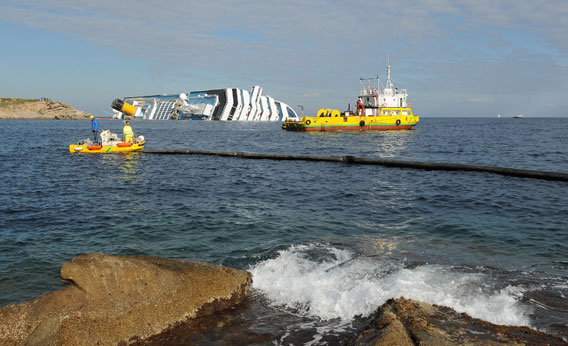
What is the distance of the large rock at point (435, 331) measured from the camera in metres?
4.19

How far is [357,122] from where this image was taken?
53312 mm

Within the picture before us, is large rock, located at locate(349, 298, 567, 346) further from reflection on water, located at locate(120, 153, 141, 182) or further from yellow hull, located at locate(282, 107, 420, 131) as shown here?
yellow hull, located at locate(282, 107, 420, 131)

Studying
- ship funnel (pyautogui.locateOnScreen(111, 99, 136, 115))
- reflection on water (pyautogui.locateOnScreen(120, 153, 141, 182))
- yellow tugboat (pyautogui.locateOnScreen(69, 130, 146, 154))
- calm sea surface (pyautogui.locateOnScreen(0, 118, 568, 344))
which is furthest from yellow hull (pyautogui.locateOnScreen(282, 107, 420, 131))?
calm sea surface (pyautogui.locateOnScreen(0, 118, 568, 344))

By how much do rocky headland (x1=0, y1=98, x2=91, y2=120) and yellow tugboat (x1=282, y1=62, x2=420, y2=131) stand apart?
107451 mm

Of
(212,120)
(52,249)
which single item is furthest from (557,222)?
(212,120)

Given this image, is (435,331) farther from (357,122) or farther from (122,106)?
(357,122)

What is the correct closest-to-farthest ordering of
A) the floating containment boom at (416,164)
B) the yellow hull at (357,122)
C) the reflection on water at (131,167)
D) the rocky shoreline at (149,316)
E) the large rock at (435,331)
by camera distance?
the large rock at (435,331)
the rocky shoreline at (149,316)
the floating containment boom at (416,164)
the reflection on water at (131,167)
the yellow hull at (357,122)

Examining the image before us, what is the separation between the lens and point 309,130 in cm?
5500

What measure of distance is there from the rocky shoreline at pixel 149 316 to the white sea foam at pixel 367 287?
51cm

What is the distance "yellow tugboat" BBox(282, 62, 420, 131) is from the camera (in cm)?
5347

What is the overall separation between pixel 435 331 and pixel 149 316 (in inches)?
135

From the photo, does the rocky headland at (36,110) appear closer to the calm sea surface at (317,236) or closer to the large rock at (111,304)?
the calm sea surface at (317,236)

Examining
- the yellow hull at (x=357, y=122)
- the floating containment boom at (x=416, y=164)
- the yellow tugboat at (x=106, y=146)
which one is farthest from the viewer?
the yellow hull at (x=357, y=122)

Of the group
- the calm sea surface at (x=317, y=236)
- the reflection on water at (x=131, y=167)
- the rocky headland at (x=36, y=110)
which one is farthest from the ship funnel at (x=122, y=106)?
the rocky headland at (x=36, y=110)
